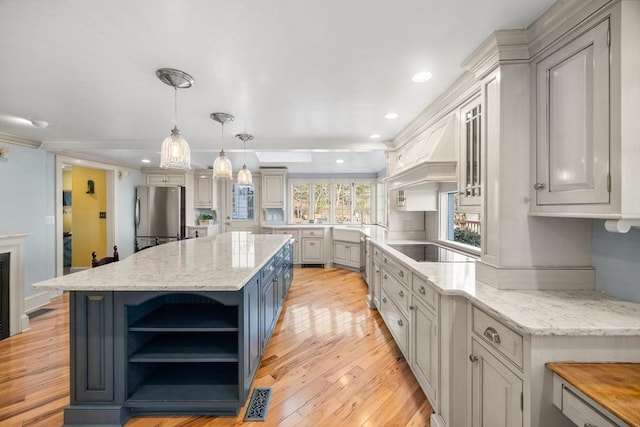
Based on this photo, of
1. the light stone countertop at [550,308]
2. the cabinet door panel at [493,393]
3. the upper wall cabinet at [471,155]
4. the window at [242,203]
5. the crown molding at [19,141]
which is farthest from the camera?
the window at [242,203]

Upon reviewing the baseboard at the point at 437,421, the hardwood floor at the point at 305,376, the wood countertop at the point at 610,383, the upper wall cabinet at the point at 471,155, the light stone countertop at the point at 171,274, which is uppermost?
the upper wall cabinet at the point at 471,155

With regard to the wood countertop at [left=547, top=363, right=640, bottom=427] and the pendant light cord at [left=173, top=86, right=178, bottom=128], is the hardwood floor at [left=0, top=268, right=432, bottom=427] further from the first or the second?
the pendant light cord at [left=173, top=86, right=178, bottom=128]

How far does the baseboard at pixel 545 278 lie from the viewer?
146 cm

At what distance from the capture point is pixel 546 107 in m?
1.38

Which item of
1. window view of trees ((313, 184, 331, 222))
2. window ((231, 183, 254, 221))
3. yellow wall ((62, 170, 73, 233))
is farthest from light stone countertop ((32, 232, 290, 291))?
yellow wall ((62, 170, 73, 233))

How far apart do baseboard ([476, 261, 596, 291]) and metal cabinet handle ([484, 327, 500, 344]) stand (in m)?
0.33

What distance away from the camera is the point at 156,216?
552 cm

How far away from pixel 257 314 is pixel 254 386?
1.72 feet

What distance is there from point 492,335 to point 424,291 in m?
0.55

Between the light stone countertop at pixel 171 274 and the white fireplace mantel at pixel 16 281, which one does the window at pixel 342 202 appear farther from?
the white fireplace mantel at pixel 16 281

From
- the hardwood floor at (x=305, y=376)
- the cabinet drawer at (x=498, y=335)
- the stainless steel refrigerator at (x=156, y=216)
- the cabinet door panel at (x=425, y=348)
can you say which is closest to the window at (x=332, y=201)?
the stainless steel refrigerator at (x=156, y=216)

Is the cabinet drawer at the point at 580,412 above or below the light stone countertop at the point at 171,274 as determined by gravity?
below

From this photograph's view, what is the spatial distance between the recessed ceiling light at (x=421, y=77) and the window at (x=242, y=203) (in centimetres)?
503

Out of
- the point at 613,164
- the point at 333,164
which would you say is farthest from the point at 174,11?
the point at 333,164
